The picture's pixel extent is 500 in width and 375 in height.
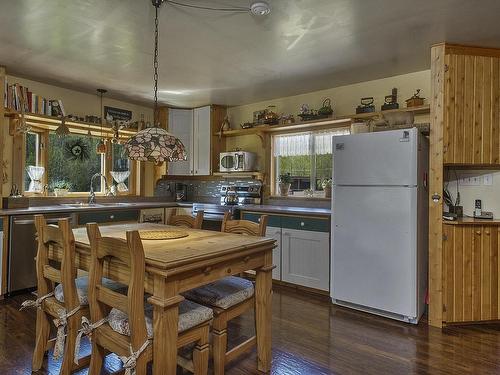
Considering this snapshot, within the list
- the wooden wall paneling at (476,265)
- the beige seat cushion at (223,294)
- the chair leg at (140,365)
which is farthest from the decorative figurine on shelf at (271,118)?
the chair leg at (140,365)

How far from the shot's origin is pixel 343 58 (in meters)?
3.06

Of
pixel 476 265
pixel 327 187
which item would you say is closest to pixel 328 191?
pixel 327 187

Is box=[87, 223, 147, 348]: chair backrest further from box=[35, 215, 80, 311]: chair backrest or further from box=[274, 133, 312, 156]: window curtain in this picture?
box=[274, 133, 312, 156]: window curtain

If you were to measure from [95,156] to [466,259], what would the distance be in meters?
4.49

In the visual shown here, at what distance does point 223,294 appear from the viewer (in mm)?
1950

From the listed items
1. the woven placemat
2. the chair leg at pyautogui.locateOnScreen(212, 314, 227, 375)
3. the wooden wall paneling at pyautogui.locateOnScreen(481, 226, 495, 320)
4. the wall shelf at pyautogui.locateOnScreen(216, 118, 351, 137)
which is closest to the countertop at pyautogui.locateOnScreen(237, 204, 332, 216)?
the wall shelf at pyautogui.locateOnScreen(216, 118, 351, 137)

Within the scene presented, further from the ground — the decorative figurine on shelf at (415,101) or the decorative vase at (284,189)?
the decorative figurine on shelf at (415,101)

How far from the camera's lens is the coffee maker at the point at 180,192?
17.3 feet

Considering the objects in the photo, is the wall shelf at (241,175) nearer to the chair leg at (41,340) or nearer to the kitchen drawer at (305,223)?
the kitchen drawer at (305,223)

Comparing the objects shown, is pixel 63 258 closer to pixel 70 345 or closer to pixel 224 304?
pixel 70 345

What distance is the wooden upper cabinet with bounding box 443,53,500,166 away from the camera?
273cm

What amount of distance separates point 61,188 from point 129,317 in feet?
11.2

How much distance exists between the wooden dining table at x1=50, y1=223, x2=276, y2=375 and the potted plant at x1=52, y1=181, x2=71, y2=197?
2201mm

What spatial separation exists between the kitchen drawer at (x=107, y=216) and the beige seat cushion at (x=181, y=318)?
228 cm
